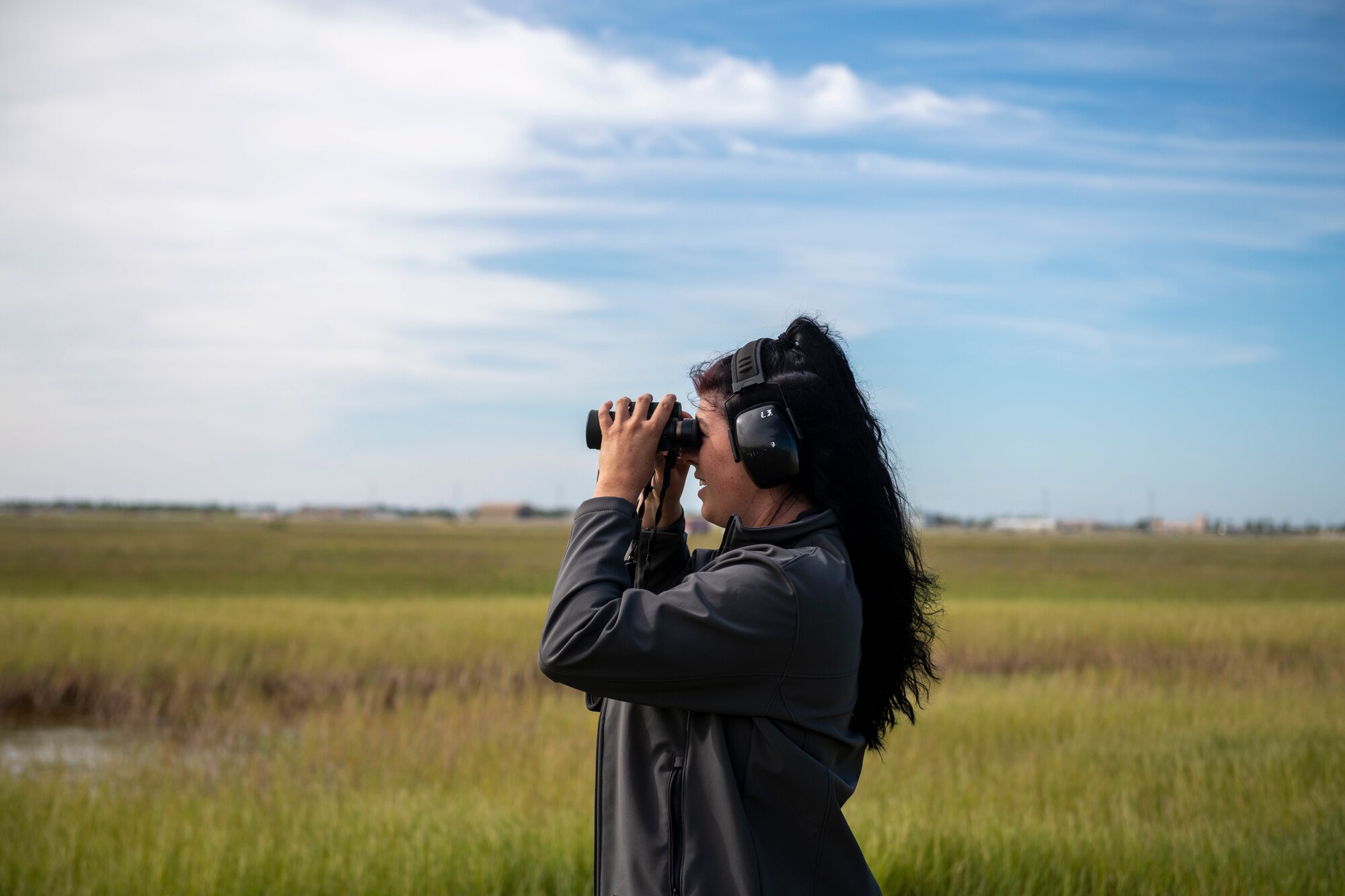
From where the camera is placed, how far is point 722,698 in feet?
5.22

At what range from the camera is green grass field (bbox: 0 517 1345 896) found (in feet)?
14.5

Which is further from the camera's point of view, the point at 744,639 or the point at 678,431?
the point at 678,431

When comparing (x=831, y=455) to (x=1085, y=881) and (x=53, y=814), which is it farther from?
(x=53, y=814)

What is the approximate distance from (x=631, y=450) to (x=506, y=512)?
6515 inches

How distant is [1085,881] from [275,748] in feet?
20.9

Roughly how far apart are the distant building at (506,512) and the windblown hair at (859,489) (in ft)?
520

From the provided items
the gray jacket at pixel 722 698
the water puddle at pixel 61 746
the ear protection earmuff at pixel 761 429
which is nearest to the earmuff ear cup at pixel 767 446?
the ear protection earmuff at pixel 761 429

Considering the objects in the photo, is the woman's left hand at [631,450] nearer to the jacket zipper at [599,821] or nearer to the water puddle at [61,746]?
the jacket zipper at [599,821]

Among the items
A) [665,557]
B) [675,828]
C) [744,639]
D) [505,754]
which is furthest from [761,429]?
[505,754]

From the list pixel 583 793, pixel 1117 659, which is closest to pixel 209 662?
pixel 583 793

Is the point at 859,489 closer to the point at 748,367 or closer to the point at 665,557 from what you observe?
the point at 748,367

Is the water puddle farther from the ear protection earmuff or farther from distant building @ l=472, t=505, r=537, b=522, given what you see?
distant building @ l=472, t=505, r=537, b=522

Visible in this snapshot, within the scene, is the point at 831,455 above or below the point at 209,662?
above

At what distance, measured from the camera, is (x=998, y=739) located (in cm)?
812
